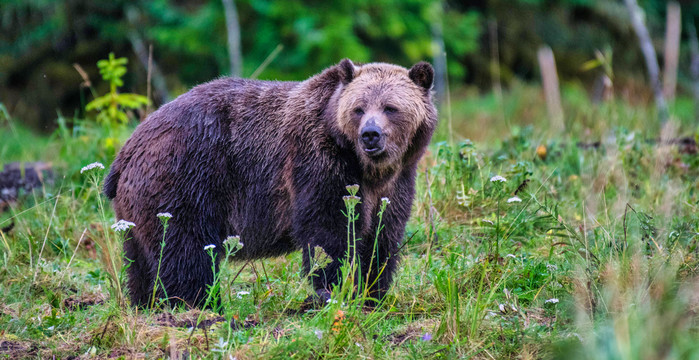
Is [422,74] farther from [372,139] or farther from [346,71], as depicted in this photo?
[372,139]

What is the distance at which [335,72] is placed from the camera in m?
4.85

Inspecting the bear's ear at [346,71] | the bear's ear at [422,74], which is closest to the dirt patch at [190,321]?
the bear's ear at [346,71]

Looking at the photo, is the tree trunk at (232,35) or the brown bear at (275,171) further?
the tree trunk at (232,35)

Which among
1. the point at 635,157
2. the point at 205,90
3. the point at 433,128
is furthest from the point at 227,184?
the point at 635,157

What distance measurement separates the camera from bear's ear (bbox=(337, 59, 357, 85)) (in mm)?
4707

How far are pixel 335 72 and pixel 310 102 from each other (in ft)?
0.92

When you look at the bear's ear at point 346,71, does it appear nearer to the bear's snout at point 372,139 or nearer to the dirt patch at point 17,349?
the bear's snout at point 372,139

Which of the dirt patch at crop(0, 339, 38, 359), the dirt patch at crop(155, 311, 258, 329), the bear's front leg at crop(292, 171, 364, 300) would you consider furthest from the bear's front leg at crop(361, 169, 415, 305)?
the dirt patch at crop(0, 339, 38, 359)

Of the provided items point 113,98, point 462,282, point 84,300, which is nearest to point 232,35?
point 113,98

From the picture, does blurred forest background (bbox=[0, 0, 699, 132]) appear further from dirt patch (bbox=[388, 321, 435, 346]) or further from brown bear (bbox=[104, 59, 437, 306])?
dirt patch (bbox=[388, 321, 435, 346])

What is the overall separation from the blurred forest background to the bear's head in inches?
335

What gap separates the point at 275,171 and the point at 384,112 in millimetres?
813

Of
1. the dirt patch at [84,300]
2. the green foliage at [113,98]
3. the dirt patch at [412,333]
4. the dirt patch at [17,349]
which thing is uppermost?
the green foliage at [113,98]

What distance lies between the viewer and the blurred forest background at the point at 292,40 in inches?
565
